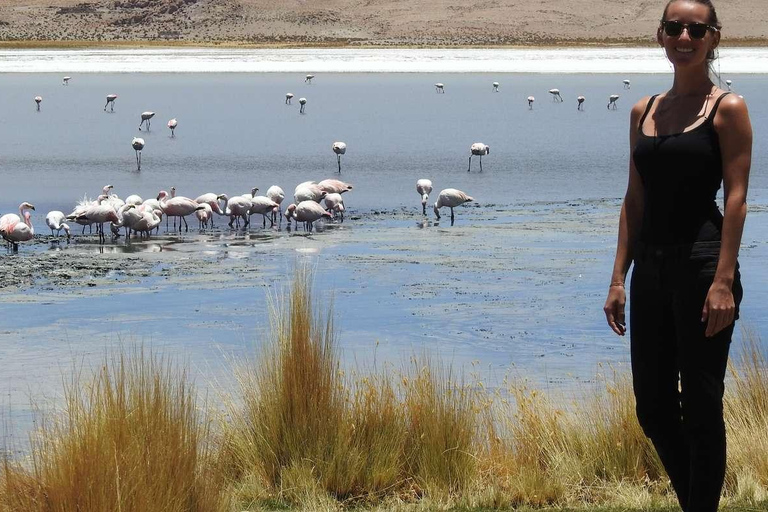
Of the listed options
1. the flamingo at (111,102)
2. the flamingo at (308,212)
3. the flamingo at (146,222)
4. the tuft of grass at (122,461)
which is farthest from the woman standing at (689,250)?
Answer: the flamingo at (111,102)

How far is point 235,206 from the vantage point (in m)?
15.7

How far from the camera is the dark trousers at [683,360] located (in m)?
3.94

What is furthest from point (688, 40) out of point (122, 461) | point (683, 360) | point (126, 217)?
point (126, 217)

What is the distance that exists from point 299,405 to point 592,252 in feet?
26.1

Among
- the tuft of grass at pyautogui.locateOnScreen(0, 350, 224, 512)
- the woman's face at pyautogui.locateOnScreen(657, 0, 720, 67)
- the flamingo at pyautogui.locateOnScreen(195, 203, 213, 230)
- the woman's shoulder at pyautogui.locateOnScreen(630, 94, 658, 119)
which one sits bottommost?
the flamingo at pyautogui.locateOnScreen(195, 203, 213, 230)

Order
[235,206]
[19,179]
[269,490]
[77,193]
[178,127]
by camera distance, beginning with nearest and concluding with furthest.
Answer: [269,490] → [235,206] → [77,193] → [19,179] → [178,127]

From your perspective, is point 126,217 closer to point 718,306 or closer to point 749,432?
point 749,432

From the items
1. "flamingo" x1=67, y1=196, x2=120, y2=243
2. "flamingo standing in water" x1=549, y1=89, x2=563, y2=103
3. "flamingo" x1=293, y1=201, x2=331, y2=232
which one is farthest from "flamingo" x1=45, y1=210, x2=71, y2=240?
"flamingo standing in water" x1=549, y1=89, x2=563, y2=103

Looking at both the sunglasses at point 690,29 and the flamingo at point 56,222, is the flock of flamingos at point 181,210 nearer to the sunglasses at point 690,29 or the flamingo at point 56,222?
the flamingo at point 56,222

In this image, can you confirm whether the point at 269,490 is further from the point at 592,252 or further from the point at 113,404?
the point at 592,252

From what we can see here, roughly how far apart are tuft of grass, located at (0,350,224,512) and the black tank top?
196cm

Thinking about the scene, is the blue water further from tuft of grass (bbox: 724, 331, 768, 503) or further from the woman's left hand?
the woman's left hand

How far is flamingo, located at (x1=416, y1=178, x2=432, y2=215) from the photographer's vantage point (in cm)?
1691

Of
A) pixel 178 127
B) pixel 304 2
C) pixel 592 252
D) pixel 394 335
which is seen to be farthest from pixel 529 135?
pixel 304 2
